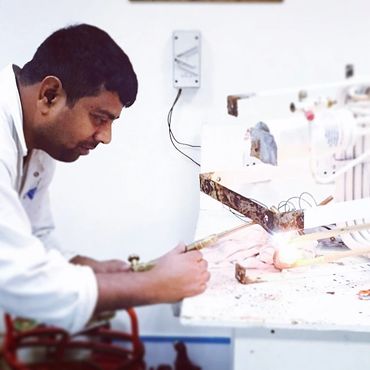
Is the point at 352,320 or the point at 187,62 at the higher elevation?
the point at 187,62

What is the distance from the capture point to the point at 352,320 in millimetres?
842

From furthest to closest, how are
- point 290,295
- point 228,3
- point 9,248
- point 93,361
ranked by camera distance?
point 228,3
point 93,361
point 290,295
point 9,248

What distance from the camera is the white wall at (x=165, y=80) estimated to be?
1.39 meters

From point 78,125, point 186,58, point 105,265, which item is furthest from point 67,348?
point 186,58

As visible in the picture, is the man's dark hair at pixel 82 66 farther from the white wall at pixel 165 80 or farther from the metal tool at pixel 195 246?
the white wall at pixel 165 80

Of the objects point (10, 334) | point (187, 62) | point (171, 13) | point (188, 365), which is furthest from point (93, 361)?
point (171, 13)

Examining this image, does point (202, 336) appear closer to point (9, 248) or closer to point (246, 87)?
point (246, 87)

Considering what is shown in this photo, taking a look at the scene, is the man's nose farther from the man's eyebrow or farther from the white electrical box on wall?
the white electrical box on wall

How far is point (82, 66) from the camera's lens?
0.92 metres

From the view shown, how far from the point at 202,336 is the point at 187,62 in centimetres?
77

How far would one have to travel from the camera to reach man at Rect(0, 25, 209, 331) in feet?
2.66

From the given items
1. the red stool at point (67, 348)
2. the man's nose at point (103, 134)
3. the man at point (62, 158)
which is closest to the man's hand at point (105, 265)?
the man at point (62, 158)

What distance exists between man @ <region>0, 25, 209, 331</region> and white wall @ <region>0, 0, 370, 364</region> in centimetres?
34

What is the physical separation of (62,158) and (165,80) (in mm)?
436
